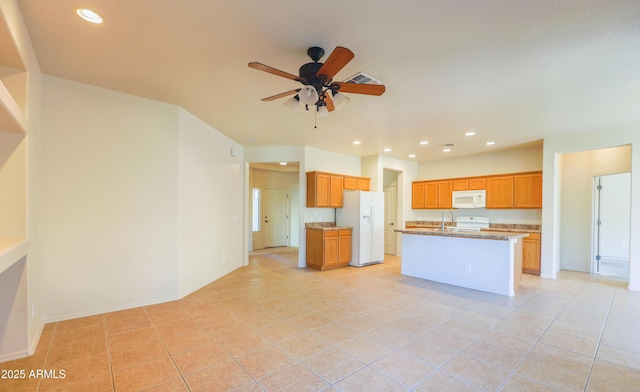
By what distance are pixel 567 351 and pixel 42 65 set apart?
582 centimetres

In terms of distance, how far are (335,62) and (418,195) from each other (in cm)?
630

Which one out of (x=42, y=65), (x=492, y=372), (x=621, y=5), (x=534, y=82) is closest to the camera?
(x=621, y=5)

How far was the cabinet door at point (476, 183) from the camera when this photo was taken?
652 centimetres

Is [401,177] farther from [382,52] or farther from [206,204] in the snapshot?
[382,52]

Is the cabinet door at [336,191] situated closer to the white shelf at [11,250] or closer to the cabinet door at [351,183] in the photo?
the cabinet door at [351,183]

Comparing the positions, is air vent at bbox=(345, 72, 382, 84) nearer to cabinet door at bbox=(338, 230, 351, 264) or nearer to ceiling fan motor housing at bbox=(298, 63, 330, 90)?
ceiling fan motor housing at bbox=(298, 63, 330, 90)

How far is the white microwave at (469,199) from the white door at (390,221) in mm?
1607

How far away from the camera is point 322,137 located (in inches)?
214

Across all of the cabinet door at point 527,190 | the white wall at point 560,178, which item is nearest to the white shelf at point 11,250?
the white wall at point 560,178

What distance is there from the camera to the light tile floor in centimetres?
210

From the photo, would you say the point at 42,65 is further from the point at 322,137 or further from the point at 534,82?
the point at 534,82

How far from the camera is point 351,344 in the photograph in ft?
→ 8.77

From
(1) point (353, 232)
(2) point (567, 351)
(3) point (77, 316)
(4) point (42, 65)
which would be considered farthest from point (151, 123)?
(2) point (567, 351)

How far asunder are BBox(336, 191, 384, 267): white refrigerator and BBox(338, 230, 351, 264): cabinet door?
0.34 ft
